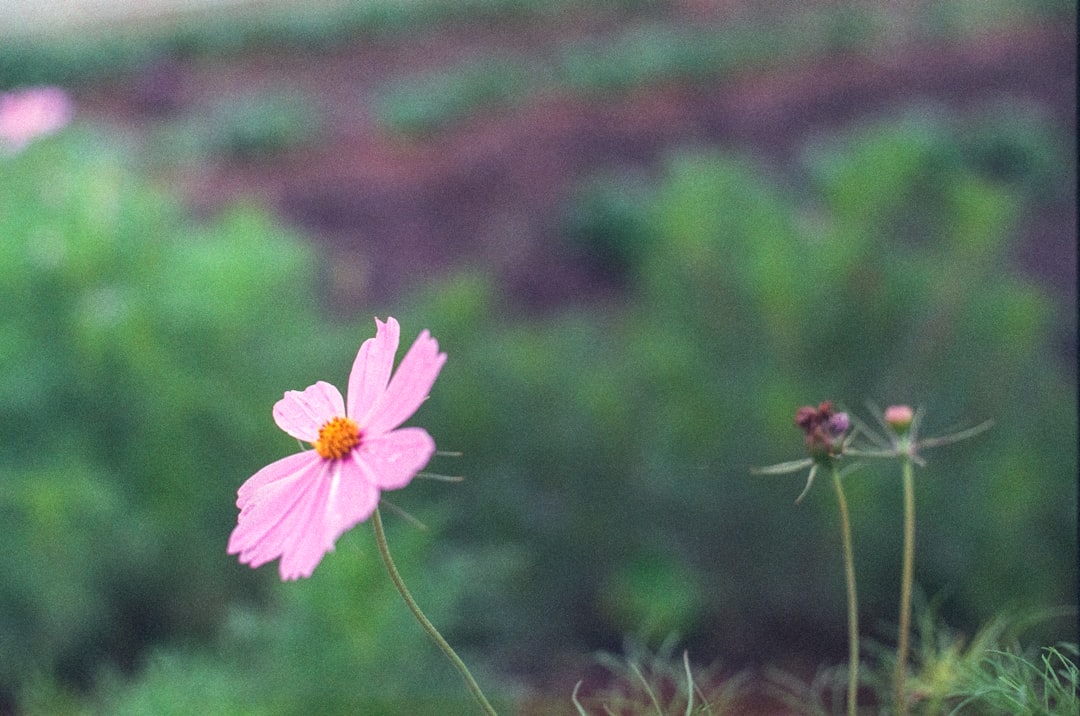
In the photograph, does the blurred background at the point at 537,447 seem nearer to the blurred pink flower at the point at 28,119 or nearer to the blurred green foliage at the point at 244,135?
the blurred pink flower at the point at 28,119

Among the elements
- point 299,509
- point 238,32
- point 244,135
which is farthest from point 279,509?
point 238,32

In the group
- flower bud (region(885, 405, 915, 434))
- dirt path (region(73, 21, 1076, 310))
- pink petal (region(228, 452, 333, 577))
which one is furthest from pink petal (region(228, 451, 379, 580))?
dirt path (region(73, 21, 1076, 310))

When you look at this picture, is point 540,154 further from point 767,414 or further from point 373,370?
point 373,370

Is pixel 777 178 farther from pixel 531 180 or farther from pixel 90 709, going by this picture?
pixel 90 709

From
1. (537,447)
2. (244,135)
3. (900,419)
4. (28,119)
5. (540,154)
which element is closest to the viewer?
(900,419)

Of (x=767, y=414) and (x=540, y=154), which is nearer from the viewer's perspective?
(x=767, y=414)

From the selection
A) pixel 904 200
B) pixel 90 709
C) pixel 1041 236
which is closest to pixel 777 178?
pixel 1041 236

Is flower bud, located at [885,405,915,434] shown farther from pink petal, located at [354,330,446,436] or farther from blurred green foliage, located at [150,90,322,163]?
blurred green foliage, located at [150,90,322,163]
